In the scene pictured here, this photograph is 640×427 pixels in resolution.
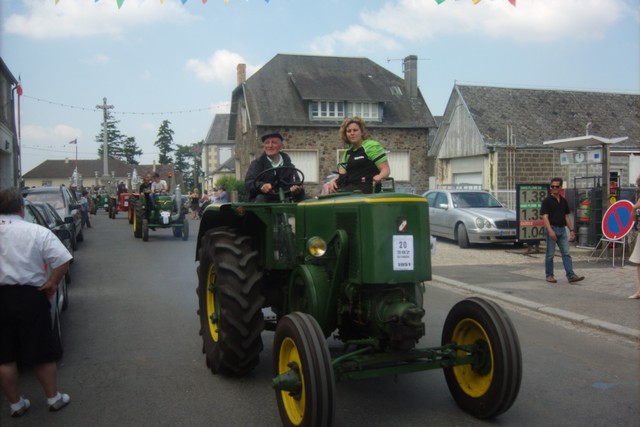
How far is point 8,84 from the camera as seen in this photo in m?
28.3

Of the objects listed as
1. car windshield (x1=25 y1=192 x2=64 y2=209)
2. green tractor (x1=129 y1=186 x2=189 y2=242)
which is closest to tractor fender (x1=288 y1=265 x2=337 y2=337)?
Result: car windshield (x1=25 y1=192 x2=64 y2=209)

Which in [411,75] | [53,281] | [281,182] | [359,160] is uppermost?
[411,75]

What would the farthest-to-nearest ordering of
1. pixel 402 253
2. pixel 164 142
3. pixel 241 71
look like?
pixel 164 142, pixel 241 71, pixel 402 253

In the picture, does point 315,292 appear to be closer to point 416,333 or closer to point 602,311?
point 416,333

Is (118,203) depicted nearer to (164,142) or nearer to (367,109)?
(367,109)

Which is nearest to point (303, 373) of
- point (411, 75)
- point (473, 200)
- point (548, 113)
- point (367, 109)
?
point (473, 200)

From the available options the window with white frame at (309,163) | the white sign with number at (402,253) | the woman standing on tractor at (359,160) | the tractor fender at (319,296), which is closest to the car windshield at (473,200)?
the woman standing on tractor at (359,160)

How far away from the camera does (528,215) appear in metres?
13.7

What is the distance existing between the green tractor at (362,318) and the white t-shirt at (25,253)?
1267mm

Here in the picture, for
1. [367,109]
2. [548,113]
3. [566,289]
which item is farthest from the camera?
[367,109]

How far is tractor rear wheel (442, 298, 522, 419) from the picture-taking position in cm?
374

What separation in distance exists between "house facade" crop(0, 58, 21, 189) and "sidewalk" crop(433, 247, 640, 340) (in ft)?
67.7

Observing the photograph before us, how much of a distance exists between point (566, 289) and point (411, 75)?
2985 cm

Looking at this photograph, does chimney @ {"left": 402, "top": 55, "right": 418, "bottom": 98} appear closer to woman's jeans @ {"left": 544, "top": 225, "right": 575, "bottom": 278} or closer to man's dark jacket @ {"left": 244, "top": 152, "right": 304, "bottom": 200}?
woman's jeans @ {"left": 544, "top": 225, "right": 575, "bottom": 278}
